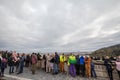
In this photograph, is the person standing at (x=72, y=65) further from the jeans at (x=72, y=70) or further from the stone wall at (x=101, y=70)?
the stone wall at (x=101, y=70)

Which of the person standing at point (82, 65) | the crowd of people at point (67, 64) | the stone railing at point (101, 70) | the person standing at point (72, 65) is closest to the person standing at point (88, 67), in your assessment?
the crowd of people at point (67, 64)

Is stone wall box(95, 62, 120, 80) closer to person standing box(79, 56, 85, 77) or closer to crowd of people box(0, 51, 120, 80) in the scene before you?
crowd of people box(0, 51, 120, 80)

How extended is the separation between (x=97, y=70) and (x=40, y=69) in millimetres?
7177

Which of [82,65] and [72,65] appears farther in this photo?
[72,65]

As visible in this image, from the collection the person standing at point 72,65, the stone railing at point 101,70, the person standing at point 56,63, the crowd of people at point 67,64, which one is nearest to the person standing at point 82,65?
the crowd of people at point 67,64

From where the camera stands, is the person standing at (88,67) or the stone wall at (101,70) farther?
the person standing at (88,67)

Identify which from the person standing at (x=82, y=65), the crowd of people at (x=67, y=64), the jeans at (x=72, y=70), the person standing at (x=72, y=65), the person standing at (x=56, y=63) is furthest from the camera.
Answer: the person standing at (x=56, y=63)

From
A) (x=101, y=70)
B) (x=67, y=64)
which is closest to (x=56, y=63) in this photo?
(x=67, y=64)

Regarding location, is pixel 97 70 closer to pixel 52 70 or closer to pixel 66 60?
pixel 66 60

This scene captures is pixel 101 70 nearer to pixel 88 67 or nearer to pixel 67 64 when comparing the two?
pixel 88 67

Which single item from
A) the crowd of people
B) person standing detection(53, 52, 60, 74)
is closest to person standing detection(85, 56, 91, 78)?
the crowd of people

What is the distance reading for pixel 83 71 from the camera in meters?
11.6

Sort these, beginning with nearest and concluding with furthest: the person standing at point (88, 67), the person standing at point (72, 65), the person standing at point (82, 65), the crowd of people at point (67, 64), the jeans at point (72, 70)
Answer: the crowd of people at point (67, 64) < the person standing at point (88, 67) < the person standing at point (82, 65) < the jeans at point (72, 70) < the person standing at point (72, 65)

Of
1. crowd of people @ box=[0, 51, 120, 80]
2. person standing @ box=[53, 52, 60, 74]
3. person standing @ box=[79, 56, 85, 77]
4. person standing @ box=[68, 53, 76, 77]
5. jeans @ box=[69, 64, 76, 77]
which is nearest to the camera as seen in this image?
crowd of people @ box=[0, 51, 120, 80]
